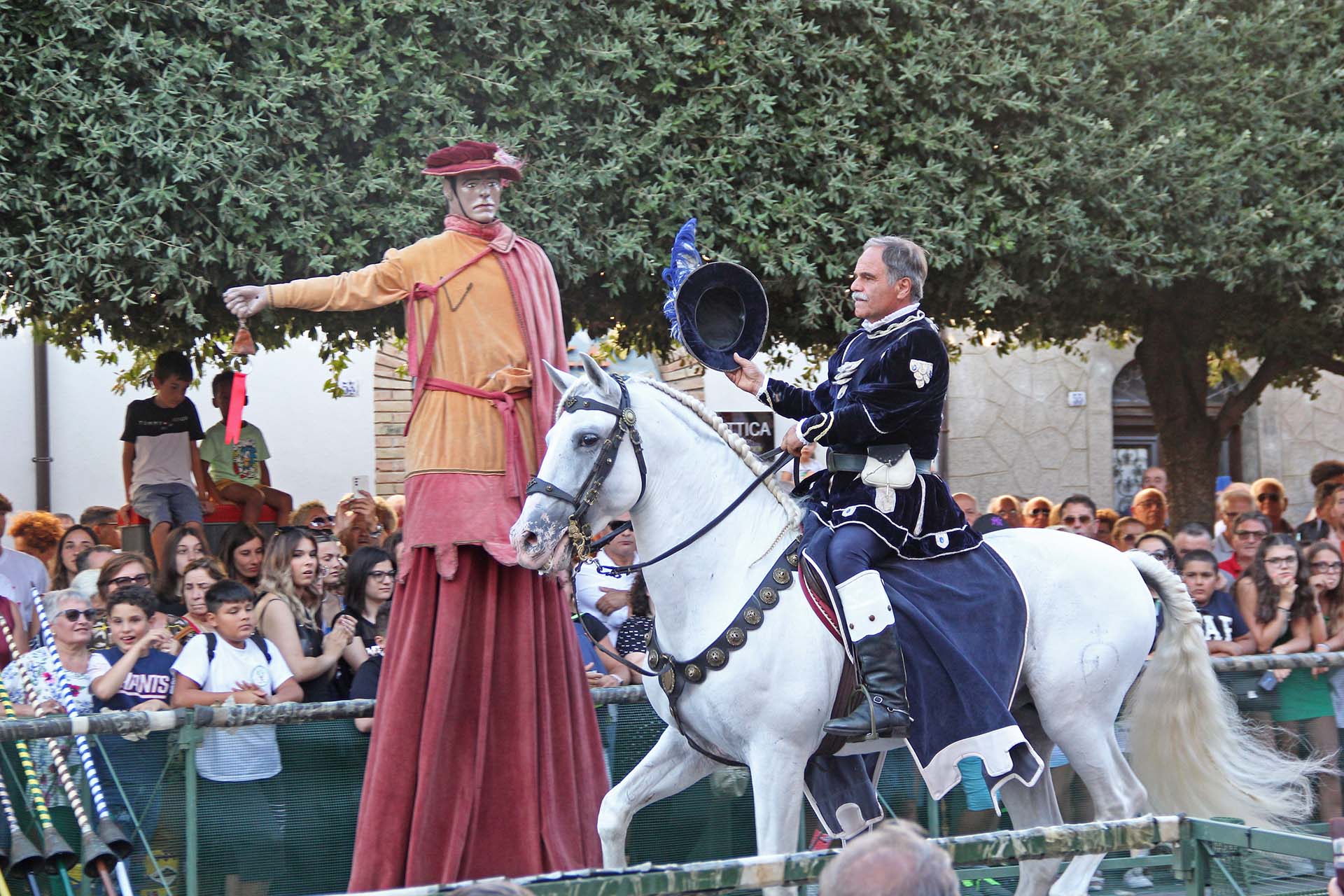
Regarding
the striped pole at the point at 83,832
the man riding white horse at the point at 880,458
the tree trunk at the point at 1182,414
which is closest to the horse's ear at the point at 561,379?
the man riding white horse at the point at 880,458

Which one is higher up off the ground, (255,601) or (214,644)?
(255,601)

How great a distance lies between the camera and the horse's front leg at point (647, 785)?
16.9ft

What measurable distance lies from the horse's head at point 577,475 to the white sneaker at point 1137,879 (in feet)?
8.00

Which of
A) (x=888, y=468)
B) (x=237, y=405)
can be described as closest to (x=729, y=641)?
(x=888, y=468)

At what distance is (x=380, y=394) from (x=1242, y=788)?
1373 cm

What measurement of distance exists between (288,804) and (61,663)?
1.23 meters

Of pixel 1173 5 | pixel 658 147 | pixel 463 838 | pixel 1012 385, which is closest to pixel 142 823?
pixel 463 838

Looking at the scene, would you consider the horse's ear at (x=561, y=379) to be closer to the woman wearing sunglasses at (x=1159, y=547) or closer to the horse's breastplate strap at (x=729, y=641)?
the horse's breastplate strap at (x=729, y=641)

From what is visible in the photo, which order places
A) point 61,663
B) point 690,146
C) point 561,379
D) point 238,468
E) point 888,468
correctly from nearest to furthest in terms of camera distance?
point 561,379
point 888,468
point 61,663
point 690,146
point 238,468

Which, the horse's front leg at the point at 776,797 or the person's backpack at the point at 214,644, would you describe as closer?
the horse's front leg at the point at 776,797

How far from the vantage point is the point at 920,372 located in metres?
5.24

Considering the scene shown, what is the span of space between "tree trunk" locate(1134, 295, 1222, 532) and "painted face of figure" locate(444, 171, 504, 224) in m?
7.69

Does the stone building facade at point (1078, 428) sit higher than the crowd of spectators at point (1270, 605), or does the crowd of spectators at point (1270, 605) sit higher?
the stone building facade at point (1078, 428)

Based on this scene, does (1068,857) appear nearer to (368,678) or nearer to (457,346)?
(457,346)
